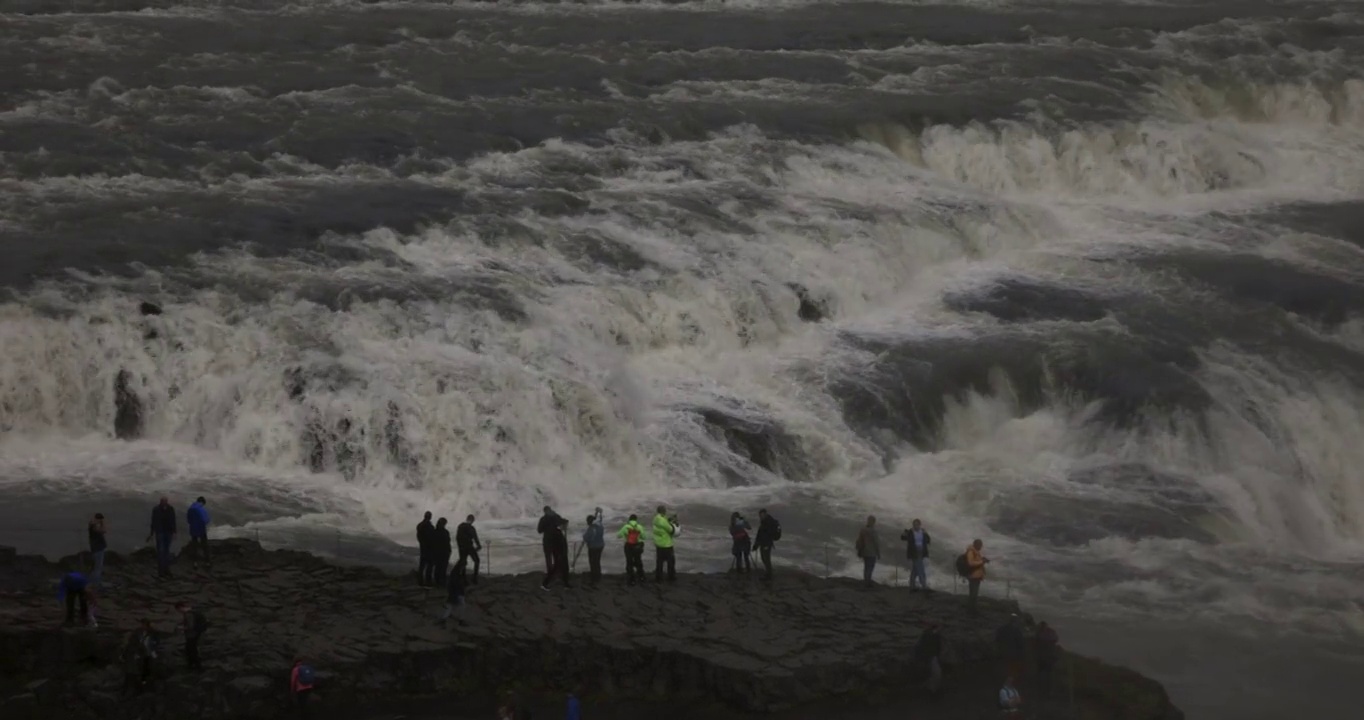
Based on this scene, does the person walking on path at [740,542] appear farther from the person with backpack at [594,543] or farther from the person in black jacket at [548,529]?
the person in black jacket at [548,529]

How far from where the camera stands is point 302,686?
2161 centimetres

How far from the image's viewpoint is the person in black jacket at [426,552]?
24.7 meters

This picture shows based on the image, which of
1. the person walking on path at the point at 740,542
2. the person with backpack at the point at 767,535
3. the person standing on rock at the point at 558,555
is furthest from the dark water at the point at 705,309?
the person standing on rock at the point at 558,555

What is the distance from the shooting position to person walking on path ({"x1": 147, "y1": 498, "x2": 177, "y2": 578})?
2436 cm

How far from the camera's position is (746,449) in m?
33.6

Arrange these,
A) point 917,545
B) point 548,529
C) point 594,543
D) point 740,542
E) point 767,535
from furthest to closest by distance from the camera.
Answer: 1. point 740,542
2. point 767,535
3. point 917,545
4. point 594,543
5. point 548,529

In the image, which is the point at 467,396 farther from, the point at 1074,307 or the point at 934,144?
the point at 934,144

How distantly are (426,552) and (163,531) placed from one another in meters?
3.19

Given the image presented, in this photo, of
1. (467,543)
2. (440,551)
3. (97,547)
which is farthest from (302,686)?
(97,547)

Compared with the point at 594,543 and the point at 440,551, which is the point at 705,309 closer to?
the point at 594,543

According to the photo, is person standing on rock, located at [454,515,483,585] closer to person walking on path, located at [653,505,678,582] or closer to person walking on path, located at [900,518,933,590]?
person walking on path, located at [653,505,678,582]

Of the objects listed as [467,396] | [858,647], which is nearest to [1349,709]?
[858,647]

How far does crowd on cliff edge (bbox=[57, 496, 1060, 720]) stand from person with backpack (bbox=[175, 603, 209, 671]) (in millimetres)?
11

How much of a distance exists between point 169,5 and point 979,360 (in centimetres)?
3174
